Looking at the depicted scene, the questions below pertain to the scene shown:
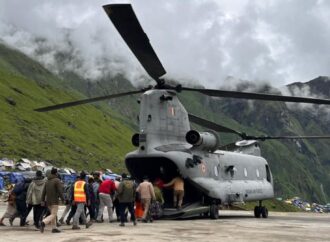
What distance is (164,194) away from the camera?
2616cm

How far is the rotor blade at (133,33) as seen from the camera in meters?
17.8

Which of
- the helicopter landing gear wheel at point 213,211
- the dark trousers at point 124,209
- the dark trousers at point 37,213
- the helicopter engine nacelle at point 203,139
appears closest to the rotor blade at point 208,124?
the helicopter engine nacelle at point 203,139

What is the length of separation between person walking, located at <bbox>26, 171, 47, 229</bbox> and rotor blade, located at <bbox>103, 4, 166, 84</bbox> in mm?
6482

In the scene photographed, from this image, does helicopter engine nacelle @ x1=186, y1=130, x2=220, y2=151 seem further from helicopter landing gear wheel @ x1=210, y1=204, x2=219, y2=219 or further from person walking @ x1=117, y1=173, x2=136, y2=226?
person walking @ x1=117, y1=173, x2=136, y2=226

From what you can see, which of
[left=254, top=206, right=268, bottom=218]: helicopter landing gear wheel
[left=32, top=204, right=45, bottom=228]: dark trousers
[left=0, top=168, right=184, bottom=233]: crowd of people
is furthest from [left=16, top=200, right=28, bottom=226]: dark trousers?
[left=254, top=206, right=268, bottom=218]: helicopter landing gear wheel

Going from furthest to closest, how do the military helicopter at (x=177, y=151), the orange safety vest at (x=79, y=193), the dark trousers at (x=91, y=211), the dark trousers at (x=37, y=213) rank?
the military helicopter at (x=177, y=151)
the dark trousers at (x=91, y=211)
the orange safety vest at (x=79, y=193)
the dark trousers at (x=37, y=213)

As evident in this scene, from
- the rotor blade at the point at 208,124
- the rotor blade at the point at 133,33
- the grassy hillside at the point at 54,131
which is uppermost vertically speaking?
the grassy hillside at the point at 54,131

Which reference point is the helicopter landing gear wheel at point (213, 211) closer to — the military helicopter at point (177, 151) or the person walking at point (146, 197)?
the military helicopter at point (177, 151)

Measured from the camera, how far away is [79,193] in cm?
1981

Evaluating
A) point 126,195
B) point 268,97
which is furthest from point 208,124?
point 126,195

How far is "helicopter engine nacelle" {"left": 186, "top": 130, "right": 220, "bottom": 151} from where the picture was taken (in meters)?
26.0

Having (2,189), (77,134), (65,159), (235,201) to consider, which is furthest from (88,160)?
(235,201)

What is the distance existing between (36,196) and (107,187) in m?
4.88

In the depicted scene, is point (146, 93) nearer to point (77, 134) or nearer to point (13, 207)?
point (13, 207)
